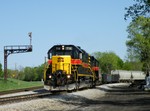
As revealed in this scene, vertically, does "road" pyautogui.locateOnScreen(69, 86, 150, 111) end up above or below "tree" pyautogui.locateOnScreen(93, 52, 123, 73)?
below

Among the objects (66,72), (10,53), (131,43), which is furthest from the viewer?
(131,43)

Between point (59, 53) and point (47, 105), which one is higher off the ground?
point (59, 53)

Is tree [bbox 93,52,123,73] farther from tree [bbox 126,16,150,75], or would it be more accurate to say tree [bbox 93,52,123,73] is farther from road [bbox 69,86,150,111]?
road [bbox 69,86,150,111]

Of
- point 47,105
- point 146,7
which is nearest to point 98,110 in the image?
point 47,105

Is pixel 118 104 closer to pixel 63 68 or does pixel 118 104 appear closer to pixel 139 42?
pixel 63 68

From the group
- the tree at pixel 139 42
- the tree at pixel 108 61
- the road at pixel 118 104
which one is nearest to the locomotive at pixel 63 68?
the road at pixel 118 104

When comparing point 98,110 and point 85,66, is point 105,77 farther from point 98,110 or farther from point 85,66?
point 98,110

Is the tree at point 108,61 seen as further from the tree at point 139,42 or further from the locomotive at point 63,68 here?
the locomotive at point 63,68

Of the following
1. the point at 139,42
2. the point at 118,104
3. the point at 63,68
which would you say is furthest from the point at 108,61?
the point at 118,104

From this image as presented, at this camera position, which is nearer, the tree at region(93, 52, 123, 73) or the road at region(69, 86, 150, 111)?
the road at region(69, 86, 150, 111)

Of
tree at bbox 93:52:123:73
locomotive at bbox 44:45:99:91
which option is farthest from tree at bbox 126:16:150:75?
tree at bbox 93:52:123:73

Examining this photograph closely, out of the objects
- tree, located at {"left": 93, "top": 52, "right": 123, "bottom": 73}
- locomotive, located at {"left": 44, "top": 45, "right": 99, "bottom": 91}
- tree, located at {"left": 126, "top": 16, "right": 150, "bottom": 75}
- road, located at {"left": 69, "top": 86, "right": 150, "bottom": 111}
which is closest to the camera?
road, located at {"left": 69, "top": 86, "right": 150, "bottom": 111}

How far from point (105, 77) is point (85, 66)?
1600 inches

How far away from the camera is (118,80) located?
102062 millimetres
